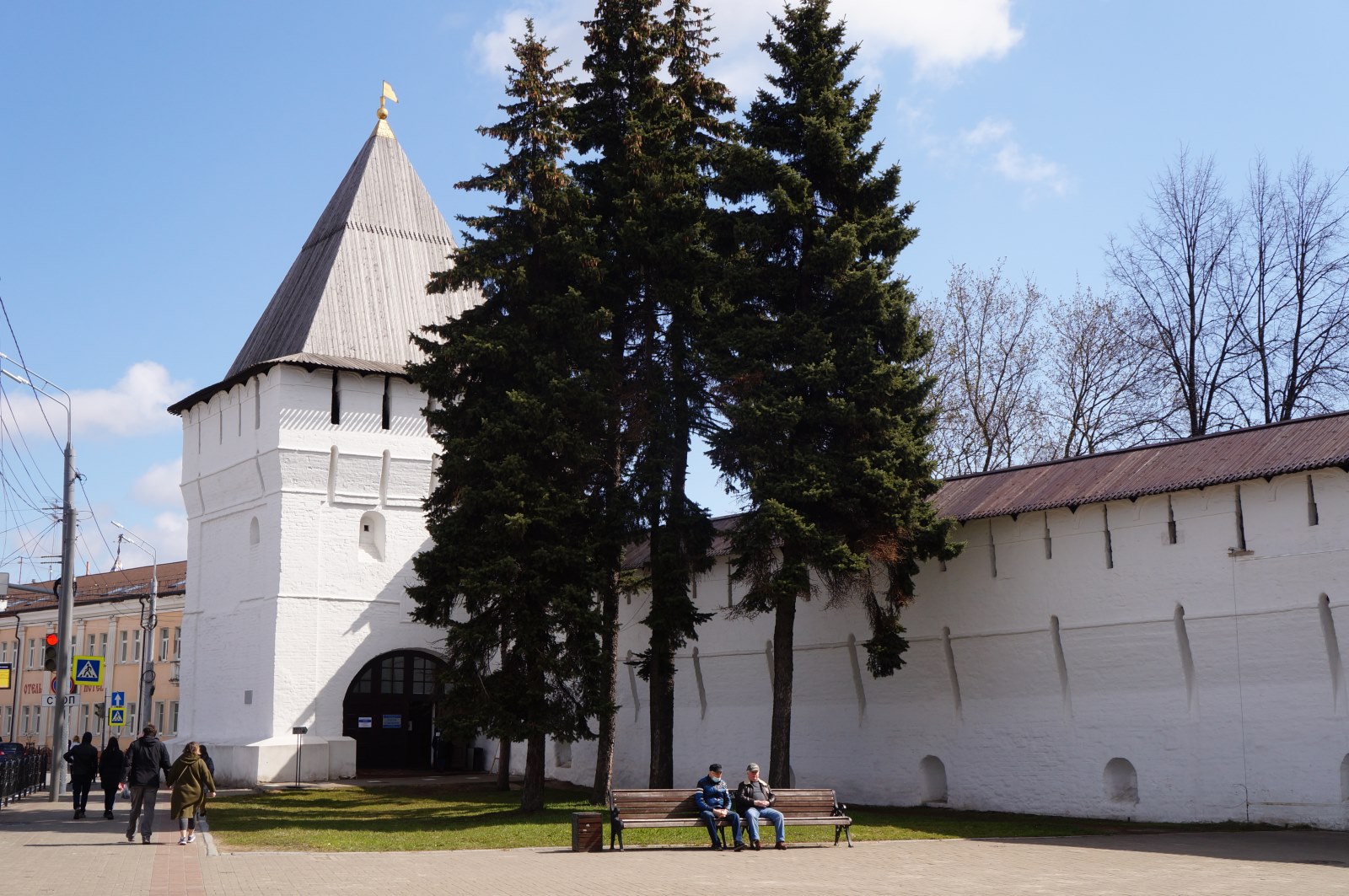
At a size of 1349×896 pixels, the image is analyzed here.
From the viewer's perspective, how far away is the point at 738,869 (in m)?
Result: 14.0

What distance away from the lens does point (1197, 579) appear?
805 inches

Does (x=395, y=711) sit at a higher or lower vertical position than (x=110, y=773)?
higher

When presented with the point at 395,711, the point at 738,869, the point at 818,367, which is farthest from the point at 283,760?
the point at 738,869

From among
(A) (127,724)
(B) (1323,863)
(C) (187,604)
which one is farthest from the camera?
(A) (127,724)

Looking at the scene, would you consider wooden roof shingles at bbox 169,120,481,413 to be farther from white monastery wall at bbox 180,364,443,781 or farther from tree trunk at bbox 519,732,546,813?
tree trunk at bbox 519,732,546,813

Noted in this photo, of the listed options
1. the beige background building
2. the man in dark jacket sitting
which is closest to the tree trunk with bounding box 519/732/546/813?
the man in dark jacket sitting

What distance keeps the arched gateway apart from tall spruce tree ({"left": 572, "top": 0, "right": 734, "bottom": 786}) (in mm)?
12631

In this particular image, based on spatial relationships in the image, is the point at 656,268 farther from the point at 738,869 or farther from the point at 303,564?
the point at 303,564

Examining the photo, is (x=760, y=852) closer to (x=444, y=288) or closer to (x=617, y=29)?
(x=444, y=288)

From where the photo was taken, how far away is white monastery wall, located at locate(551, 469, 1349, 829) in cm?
1909

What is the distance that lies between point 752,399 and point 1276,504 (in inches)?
305

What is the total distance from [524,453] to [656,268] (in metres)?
4.00

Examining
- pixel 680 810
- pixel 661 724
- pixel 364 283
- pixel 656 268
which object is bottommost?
pixel 680 810

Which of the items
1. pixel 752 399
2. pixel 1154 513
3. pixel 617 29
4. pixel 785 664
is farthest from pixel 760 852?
pixel 617 29
